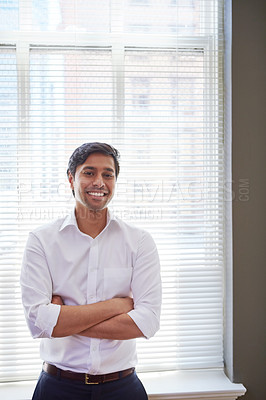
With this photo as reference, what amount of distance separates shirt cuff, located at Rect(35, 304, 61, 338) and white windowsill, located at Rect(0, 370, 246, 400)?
2.16 feet

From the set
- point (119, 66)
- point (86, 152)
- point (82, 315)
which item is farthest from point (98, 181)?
point (119, 66)

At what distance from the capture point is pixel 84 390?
4.98 feet

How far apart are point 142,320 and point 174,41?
1489 millimetres

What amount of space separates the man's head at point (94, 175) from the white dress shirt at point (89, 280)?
128 millimetres

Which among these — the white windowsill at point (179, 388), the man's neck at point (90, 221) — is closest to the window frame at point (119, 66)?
the white windowsill at point (179, 388)

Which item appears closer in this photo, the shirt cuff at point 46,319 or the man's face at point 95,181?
the shirt cuff at point 46,319

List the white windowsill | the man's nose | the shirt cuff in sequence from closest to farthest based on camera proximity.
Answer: the shirt cuff < the man's nose < the white windowsill

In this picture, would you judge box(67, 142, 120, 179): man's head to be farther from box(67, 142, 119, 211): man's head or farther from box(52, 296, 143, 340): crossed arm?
box(52, 296, 143, 340): crossed arm

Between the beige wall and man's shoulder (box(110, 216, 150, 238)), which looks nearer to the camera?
man's shoulder (box(110, 216, 150, 238))

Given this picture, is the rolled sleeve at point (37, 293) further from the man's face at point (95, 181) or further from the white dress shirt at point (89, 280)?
the man's face at point (95, 181)

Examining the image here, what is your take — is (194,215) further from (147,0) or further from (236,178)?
(147,0)

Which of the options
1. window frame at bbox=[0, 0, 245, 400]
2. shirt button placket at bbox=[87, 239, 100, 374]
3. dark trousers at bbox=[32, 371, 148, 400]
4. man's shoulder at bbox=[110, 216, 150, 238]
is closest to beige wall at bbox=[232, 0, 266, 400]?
window frame at bbox=[0, 0, 245, 400]

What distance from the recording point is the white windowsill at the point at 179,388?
1907 millimetres

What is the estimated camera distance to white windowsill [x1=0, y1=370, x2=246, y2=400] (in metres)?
1.91
